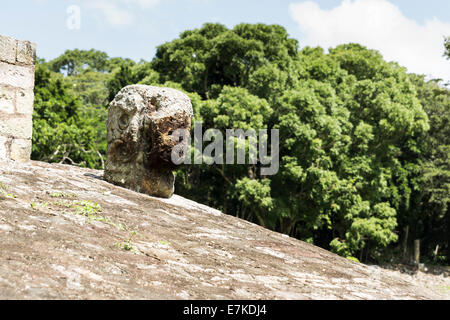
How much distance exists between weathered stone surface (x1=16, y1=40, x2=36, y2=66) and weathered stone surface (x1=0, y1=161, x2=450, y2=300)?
4.03 ft

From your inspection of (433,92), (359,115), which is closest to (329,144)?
(359,115)

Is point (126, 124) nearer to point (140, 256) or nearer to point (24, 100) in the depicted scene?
point (24, 100)

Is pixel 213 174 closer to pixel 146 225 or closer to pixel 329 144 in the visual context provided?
pixel 329 144

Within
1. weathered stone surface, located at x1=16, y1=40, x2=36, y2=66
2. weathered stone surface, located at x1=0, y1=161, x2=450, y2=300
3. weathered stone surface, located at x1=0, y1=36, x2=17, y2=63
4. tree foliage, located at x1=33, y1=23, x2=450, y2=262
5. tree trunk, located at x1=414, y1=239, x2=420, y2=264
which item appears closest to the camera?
weathered stone surface, located at x1=0, y1=161, x2=450, y2=300

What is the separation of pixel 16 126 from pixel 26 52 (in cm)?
81

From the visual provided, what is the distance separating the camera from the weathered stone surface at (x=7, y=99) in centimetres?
506

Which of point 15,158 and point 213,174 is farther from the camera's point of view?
point 213,174

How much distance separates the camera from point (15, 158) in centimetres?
526

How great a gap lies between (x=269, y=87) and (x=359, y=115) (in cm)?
433

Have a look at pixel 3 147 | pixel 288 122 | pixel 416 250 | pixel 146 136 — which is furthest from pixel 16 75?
pixel 416 250

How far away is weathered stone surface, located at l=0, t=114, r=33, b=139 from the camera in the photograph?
5125 mm

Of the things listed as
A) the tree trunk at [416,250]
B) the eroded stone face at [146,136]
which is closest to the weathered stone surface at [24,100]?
the eroded stone face at [146,136]

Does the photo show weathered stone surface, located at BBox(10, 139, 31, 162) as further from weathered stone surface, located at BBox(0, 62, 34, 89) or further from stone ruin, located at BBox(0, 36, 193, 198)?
weathered stone surface, located at BBox(0, 62, 34, 89)

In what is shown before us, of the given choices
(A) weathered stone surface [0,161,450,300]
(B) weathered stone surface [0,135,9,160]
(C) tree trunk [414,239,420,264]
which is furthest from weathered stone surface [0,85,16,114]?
(C) tree trunk [414,239,420,264]
